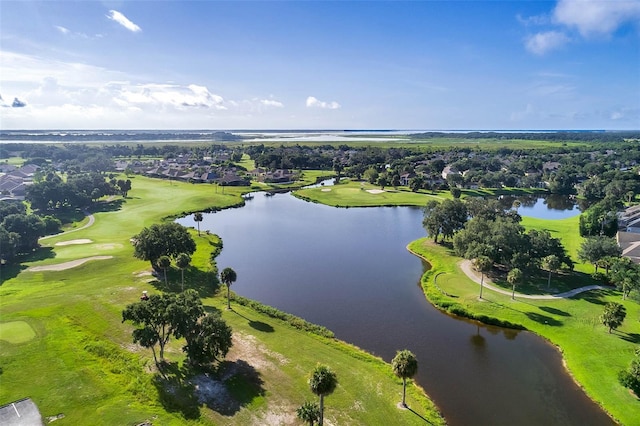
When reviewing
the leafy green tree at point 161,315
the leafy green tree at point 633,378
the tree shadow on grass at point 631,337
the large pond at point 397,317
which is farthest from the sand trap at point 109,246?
the tree shadow on grass at point 631,337

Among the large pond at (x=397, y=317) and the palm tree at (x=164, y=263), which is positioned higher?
the palm tree at (x=164, y=263)

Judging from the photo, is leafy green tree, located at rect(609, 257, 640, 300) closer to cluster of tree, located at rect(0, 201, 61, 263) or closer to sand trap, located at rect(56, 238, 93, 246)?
sand trap, located at rect(56, 238, 93, 246)

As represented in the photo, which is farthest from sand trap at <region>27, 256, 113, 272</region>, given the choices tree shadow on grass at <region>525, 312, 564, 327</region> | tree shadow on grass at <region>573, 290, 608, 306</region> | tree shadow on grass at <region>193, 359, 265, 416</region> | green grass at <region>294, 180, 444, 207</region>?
tree shadow on grass at <region>573, 290, 608, 306</region>

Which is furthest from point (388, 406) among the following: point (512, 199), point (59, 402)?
point (512, 199)

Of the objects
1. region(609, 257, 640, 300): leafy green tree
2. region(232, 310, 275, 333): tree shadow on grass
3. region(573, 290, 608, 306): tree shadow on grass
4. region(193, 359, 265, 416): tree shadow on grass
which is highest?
region(609, 257, 640, 300): leafy green tree

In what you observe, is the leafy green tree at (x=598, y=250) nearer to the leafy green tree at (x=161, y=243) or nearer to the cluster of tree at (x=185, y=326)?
the cluster of tree at (x=185, y=326)

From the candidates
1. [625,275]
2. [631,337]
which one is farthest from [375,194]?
[631,337]

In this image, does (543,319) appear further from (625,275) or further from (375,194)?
(375,194)
